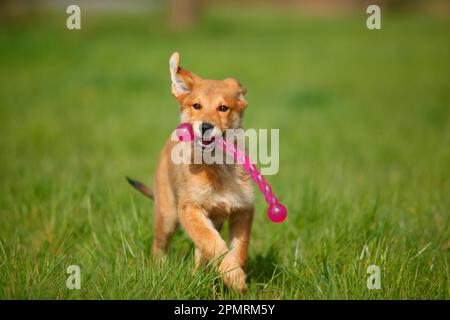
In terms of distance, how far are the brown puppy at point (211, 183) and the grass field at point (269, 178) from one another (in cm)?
22

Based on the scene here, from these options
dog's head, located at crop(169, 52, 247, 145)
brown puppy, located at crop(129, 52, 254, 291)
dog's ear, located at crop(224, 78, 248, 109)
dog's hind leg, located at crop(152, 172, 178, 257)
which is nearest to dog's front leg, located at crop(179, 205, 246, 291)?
brown puppy, located at crop(129, 52, 254, 291)

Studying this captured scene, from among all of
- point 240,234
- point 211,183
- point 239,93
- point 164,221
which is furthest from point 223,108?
point 164,221

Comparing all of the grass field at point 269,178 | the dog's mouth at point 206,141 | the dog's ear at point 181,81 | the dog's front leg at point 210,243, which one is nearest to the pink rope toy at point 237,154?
the dog's mouth at point 206,141

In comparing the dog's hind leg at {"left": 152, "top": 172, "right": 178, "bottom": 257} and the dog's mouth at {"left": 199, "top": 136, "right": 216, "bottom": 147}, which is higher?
the dog's mouth at {"left": 199, "top": 136, "right": 216, "bottom": 147}

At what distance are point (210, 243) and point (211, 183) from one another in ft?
1.48

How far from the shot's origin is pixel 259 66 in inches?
548

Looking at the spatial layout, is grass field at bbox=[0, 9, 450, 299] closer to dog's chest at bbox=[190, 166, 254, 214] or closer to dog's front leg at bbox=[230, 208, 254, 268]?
dog's front leg at bbox=[230, 208, 254, 268]

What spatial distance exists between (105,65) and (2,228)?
9.06 m

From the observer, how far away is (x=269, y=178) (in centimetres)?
605

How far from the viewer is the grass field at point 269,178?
3.39 m

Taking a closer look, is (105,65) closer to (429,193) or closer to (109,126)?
(109,126)

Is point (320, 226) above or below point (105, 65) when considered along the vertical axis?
below

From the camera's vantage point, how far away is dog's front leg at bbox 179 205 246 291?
330 cm

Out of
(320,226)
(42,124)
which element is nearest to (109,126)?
(42,124)
